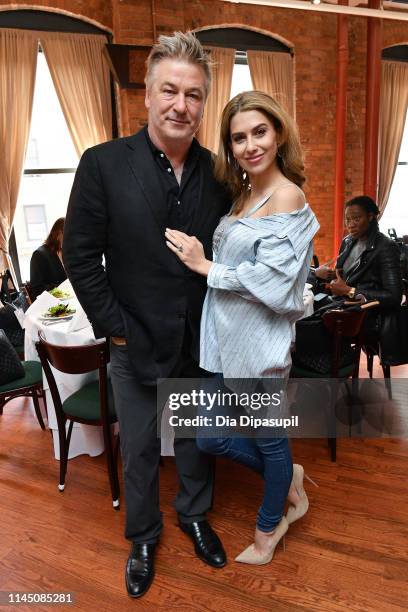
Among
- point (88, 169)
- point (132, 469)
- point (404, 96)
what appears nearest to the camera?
point (88, 169)

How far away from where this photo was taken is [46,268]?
12.5 ft

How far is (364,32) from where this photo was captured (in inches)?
224

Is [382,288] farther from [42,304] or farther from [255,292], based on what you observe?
[42,304]

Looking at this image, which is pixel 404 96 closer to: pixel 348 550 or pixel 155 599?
pixel 348 550

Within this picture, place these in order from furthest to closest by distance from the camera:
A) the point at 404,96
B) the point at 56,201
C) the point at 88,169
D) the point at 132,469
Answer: the point at 404,96 → the point at 56,201 → the point at 132,469 → the point at 88,169

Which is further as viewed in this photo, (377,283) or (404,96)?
(404,96)

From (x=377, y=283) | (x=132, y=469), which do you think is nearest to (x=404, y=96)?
(x=377, y=283)

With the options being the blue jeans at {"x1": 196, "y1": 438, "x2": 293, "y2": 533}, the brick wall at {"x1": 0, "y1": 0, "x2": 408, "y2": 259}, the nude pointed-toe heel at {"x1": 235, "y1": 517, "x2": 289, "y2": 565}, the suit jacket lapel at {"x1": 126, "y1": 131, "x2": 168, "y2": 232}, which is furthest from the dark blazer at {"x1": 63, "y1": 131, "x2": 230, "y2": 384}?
the brick wall at {"x1": 0, "y1": 0, "x2": 408, "y2": 259}

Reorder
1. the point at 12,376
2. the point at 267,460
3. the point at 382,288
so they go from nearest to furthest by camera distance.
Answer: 1. the point at 267,460
2. the point at 12,376
3. the point at 382,288

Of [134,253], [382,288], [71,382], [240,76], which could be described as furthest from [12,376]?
[240,76]

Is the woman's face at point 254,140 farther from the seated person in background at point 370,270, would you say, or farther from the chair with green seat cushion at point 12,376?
the chair with green seat cushion at point 12,376

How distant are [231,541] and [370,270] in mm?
1835

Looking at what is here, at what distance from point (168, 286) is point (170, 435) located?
980 mm

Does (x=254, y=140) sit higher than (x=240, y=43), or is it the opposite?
(x=240, y=43)
